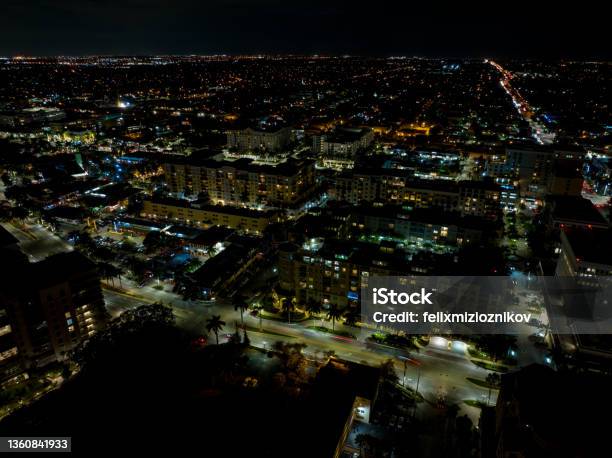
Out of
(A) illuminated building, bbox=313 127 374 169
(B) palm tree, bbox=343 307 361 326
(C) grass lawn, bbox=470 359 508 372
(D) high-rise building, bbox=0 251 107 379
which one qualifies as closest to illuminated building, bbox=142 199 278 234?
(B) palm tree, bbox=343 307 361 326

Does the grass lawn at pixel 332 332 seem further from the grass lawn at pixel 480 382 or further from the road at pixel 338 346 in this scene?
the grass lawn at pixel 480 382

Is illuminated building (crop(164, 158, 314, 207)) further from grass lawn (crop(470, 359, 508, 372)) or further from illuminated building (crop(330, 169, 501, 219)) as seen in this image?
grass lawn (crop(470, 359, 508, 372))

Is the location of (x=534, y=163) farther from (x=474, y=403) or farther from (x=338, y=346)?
(x=338, y=346)

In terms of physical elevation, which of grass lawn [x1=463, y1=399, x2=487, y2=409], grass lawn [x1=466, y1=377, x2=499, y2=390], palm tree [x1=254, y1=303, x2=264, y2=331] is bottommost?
grass lawn [x1=463, y1=399, x2=487, y2=409]

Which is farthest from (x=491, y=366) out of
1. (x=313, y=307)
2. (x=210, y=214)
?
(x=210, y=214)

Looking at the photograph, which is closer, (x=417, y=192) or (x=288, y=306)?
(x=288, y=306)

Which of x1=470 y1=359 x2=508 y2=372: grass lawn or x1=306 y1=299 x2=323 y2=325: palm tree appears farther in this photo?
x1=306 y1=299 x2=323 y2=325: palm tree

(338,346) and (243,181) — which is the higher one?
(243,181)

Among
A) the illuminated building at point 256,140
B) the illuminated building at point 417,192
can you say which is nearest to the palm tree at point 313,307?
the illuminated building at point 417,192

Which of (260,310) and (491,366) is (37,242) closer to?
(260,310)

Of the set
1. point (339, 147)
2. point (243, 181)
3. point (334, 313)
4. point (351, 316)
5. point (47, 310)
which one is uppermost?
point (339, 147)

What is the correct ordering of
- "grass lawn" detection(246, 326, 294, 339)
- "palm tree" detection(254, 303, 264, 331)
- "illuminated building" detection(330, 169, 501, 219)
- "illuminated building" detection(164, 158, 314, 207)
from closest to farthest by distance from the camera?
1. "grass lawn" detection(246, 326, 294, 339)
2. "palm tree" detection(254, 303, 264, 331)
3. "illuminated building" detection(330, 169, 501, 219)
4. "illuminated building" detection(164, 158, 314, 207)

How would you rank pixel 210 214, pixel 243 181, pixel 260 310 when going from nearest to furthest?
pixel 260 310 → pixel 210 214 → pixel 243 181

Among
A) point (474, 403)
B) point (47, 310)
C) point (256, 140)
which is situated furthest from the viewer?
point (256, 140)
